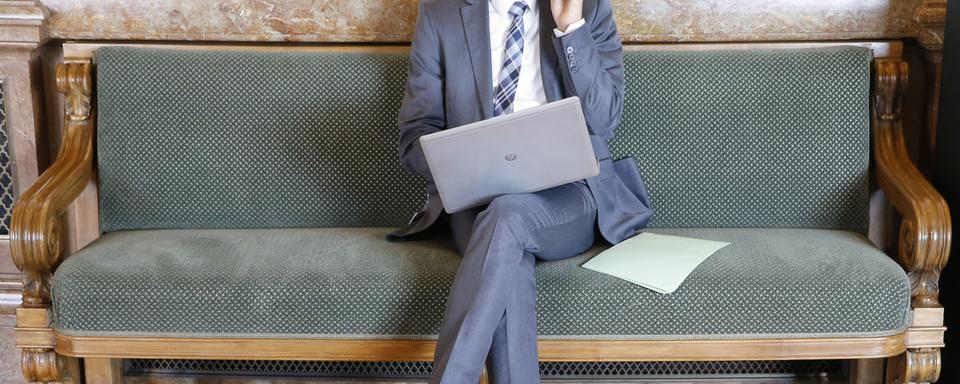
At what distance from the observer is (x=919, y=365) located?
2.39 m

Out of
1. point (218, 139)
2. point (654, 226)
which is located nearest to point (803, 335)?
point (654, 226)

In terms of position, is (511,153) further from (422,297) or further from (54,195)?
(54,195)

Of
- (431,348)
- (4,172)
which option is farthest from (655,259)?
(4,172)

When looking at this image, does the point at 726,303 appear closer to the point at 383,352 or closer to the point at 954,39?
the point at 383,352

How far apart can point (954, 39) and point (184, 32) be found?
7.34 feet

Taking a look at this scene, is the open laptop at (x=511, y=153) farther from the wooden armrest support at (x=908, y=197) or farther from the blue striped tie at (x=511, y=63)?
the wooden armrest support at (x=908, y=197)

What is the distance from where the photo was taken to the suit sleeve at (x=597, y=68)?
7.97 ft

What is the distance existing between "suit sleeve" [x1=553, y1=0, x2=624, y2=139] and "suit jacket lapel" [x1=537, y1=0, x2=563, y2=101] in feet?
0.13

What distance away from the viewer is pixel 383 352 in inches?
92.9

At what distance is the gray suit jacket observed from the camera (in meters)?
2.55

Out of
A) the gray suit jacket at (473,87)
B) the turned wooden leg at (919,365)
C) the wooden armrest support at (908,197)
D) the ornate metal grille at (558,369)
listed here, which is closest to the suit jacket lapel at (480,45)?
the gray suit jacket at (473,87)

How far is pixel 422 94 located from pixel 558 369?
0.90 metres

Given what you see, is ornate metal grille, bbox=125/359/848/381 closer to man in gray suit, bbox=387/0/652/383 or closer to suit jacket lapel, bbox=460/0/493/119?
man in gray suit, bbox=387/0/652/383


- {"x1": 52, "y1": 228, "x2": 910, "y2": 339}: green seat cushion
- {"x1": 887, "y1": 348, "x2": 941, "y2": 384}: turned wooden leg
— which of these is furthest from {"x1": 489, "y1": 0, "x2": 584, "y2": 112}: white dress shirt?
{"x1": 887, "y1": 348, "x2": 941, "y2": 384}: turned wooden leg
